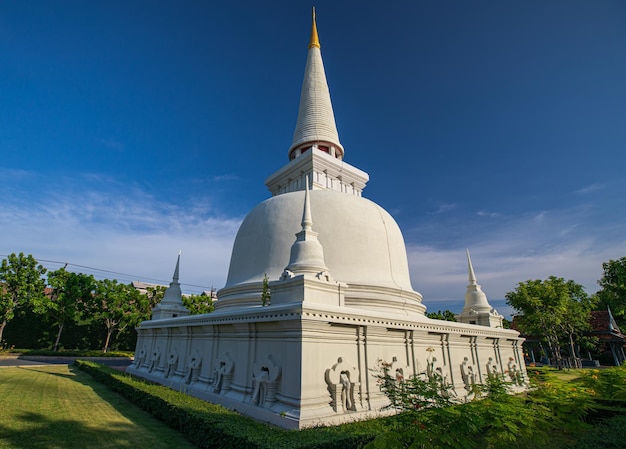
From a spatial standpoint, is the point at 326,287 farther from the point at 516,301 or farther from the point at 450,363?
the point at 516,301

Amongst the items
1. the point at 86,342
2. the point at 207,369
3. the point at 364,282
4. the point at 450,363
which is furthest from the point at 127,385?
the point at 86,342

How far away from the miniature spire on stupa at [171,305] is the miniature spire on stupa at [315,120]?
41.2 feet

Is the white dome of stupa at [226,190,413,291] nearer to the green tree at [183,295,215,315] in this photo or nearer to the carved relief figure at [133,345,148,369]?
the carved relief figure at [133,345,148,369]

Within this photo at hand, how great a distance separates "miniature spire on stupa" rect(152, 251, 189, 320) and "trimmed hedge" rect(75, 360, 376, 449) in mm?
12025

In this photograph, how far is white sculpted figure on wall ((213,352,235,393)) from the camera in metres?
11.9

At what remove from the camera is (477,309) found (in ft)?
71.3

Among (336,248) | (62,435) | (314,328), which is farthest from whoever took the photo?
(336,248)

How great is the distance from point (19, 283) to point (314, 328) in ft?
119

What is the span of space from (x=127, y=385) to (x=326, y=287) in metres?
9.34

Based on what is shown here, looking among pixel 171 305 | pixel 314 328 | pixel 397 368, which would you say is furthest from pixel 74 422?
pixel 171 305

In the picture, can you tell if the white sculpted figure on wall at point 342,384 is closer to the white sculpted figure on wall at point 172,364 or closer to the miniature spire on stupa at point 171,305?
the white sculpted figure on wall at point 172,364

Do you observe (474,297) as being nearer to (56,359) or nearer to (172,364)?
(172,364)

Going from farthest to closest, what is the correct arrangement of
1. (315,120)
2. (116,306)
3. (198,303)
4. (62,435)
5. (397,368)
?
(198,303)
(116,306)
(315,120)
(397,368)
(62,435)

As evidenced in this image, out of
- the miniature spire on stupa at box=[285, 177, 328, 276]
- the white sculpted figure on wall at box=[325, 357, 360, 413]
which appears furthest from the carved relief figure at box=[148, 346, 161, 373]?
the white sculpted figure on wall at box=[325, 357, 360, 413]
